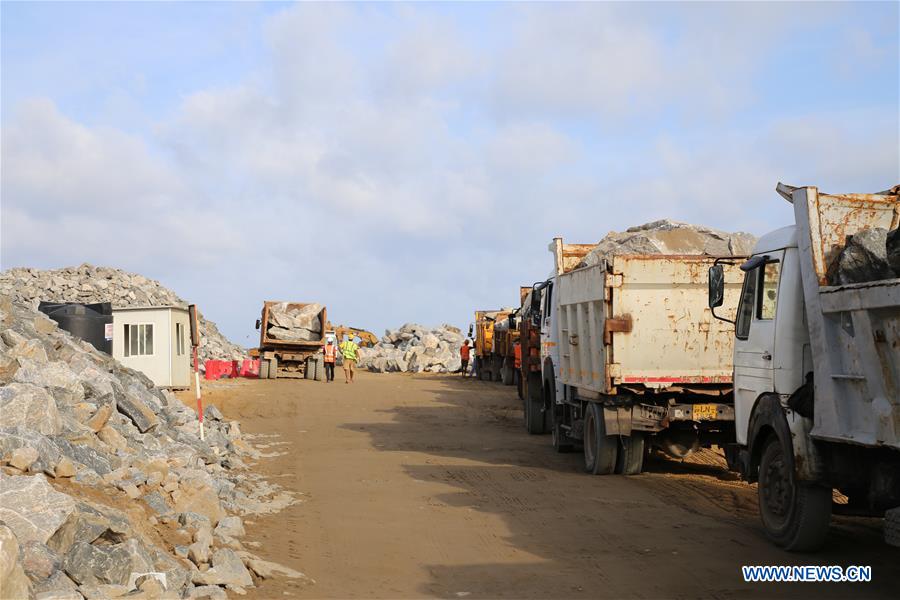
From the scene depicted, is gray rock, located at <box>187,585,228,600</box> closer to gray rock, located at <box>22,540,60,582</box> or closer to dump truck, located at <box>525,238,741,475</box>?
gray rock, located at <box>22,540,60,582</box>

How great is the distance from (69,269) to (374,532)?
44.1m

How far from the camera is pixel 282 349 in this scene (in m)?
33.0

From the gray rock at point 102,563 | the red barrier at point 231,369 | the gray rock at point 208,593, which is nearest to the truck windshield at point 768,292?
the gray rock at point 208,593

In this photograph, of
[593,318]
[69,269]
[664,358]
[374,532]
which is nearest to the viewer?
[374,532]

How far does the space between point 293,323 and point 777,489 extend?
2645cm

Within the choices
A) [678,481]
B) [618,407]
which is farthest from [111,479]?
[678,481]

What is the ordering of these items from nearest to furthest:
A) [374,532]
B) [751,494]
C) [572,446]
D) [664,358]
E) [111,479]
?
1. [111,479]
2. [374,532]
3. [751,494]
4. [664,358]
5. [572,446]

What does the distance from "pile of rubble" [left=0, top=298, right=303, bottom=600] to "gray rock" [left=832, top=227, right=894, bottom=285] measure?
4866mm

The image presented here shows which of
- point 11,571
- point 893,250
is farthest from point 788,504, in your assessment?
point 11,571

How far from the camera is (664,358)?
1175cm

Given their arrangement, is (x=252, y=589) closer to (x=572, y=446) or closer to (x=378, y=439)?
(x=572, y=446)

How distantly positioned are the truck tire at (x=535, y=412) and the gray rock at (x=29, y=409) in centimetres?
1076

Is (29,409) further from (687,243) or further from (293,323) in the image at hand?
(293,323)

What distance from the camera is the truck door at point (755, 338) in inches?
325
